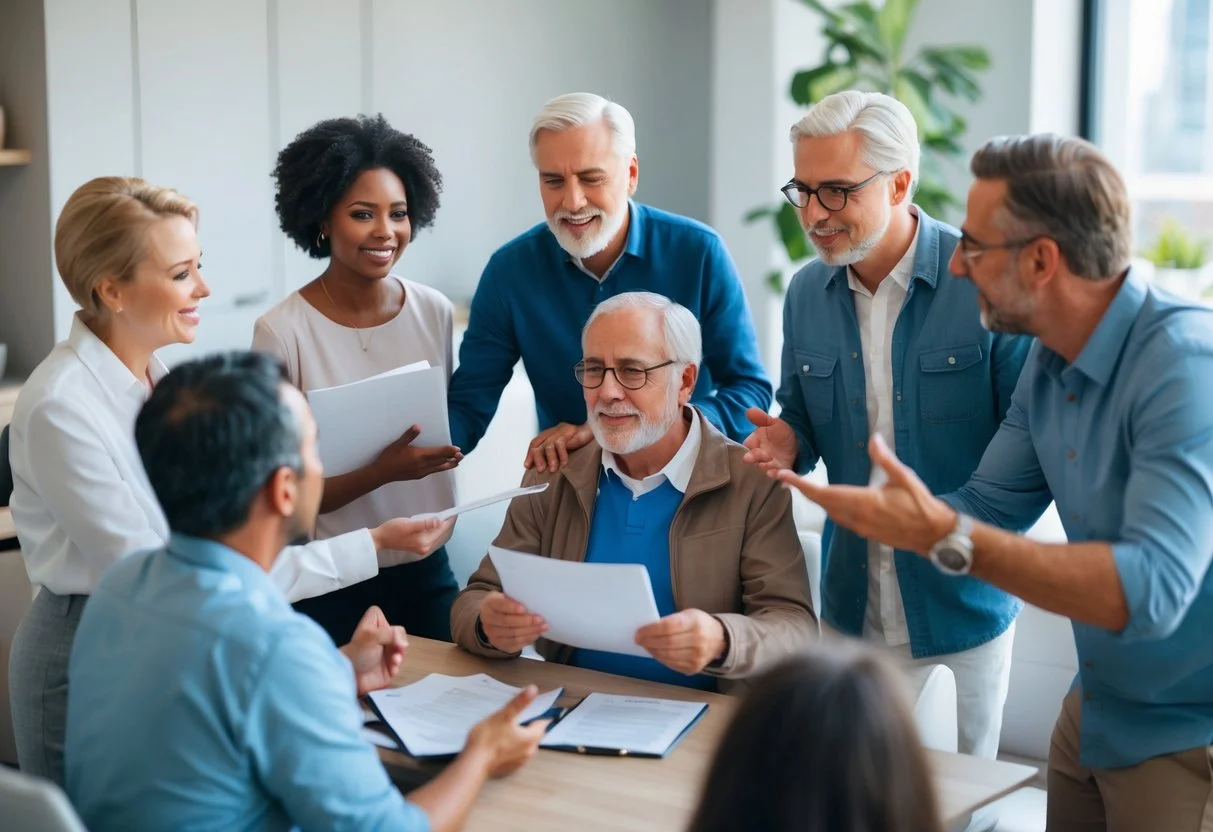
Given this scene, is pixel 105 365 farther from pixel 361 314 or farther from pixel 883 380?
pixel 883 380

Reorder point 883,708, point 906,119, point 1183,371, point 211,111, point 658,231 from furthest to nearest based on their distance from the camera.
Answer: point 211,111 → point 658,231 → point 906,119 → point 1183,371 → point 883,708

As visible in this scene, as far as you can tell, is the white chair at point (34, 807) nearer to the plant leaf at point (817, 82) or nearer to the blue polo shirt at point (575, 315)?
the blue polo shirt at point (575, 315)

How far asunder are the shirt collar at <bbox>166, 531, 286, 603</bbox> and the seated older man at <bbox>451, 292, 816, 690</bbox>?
2.27 ft

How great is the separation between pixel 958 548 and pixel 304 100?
3.64m

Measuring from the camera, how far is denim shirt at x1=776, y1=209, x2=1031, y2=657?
7.75ft

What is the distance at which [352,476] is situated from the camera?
8.35 feet

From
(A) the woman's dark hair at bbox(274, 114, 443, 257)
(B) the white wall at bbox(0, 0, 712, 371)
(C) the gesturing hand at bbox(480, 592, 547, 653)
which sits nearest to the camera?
(C) the gesturing hand at bbox(480, 592, 547, 653)

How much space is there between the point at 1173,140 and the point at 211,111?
433 centimetres

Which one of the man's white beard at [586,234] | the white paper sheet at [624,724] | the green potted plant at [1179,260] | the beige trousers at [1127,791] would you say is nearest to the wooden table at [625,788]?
the white paper sheet at [624,724]

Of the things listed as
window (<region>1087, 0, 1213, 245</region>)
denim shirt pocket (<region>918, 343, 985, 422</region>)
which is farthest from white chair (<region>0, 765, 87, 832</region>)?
window (<region>1087, 0, 1213, 245</region>)

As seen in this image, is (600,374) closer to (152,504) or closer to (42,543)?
(152,504)

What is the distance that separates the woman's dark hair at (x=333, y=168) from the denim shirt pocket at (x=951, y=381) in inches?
46.3

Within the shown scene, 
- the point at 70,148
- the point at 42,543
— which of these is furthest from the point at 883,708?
the point at 70,148

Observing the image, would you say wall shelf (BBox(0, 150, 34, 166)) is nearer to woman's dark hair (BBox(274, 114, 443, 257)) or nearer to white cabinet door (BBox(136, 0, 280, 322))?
white cabinet door (BBox(136, 0, 280, 322))
